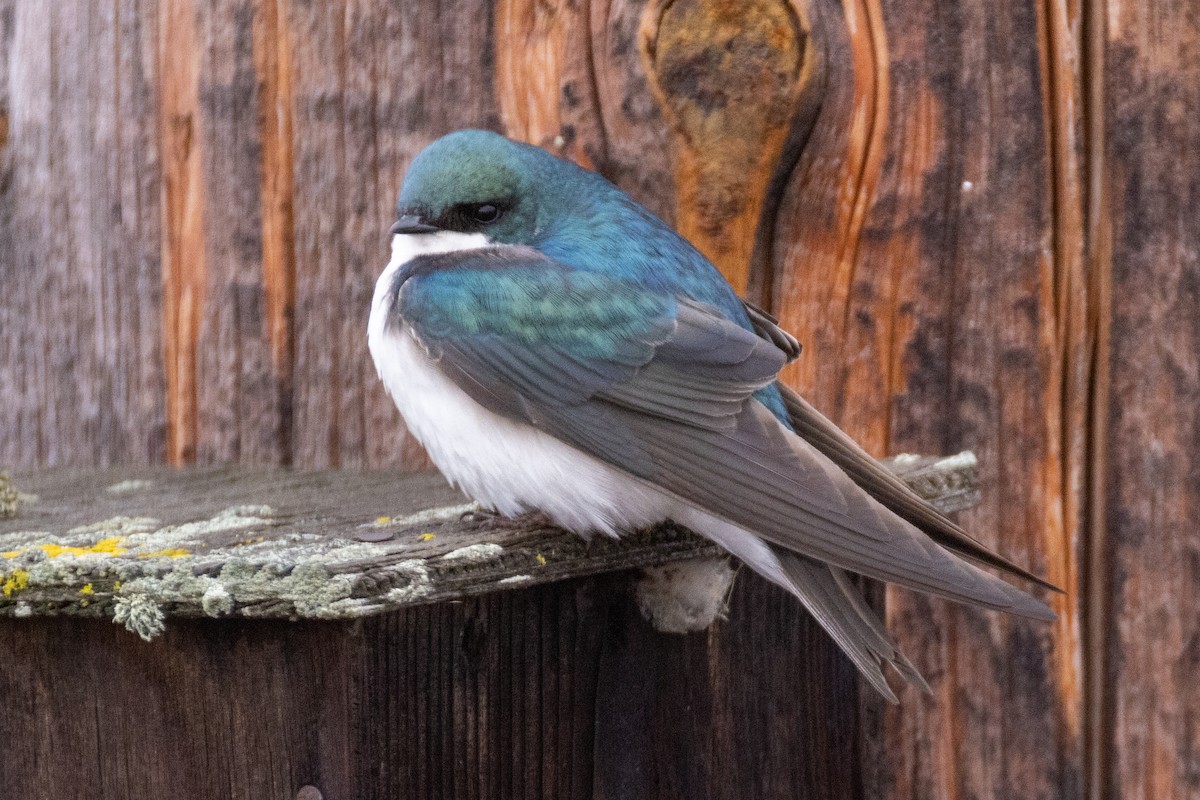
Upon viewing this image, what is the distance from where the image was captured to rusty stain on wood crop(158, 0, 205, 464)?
7.91 feet

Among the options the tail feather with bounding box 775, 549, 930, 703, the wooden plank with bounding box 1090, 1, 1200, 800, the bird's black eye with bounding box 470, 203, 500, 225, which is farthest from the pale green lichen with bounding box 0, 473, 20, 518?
the wooden plank with bounding box 1090, 1, 1200, 800

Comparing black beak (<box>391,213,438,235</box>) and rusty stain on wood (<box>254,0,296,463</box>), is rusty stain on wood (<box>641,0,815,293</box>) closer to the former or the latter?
black beak (<box>391,213,438,235</box>)

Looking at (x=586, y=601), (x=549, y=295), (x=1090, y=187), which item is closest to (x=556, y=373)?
(x=549, y=295)

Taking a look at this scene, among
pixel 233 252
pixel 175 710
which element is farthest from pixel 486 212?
pixel 175 710

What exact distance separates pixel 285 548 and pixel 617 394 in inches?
20.1

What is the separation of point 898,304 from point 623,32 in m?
0.60

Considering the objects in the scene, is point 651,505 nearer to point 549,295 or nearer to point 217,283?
point 549,295

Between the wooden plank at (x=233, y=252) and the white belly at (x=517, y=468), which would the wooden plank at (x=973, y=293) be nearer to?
the white belly at (x=517, y=468)

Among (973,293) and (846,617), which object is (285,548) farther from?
(973,293)

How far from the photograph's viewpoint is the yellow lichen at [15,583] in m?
1.51

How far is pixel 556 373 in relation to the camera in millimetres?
1872

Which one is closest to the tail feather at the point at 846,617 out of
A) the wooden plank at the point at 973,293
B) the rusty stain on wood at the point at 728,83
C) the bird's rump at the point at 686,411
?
the bird's rump at the point at 686,411

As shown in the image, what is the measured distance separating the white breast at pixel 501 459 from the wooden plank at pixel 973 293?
0.55 m

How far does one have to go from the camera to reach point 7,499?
200 cm
